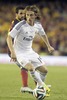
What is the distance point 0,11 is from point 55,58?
7180mm

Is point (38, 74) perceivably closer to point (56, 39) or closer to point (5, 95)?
→ point (5, 95)

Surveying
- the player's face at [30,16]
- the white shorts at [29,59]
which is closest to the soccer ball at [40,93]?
the white shorts at [29,59]

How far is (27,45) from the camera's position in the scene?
7863 mm

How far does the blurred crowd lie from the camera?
2325 centimetres

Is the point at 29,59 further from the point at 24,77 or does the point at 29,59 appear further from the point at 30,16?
the point at 30,16

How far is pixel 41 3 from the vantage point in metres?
28.0

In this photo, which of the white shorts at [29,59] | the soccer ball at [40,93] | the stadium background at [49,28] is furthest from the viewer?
the stadium background at [49,28]

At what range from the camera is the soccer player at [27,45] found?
24.4 ft

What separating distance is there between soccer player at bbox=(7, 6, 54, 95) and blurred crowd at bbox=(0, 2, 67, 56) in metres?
14.6

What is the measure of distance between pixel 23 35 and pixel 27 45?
0.23 meters

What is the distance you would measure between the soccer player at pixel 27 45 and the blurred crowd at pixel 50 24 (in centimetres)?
1464

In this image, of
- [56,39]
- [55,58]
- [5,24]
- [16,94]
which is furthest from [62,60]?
[16,94]

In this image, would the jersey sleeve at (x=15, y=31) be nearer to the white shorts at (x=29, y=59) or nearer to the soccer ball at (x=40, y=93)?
the white shorts at (x=29, y=59)

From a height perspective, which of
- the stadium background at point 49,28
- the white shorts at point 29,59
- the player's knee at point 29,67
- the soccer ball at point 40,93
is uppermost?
the white shorts at point 29,59
